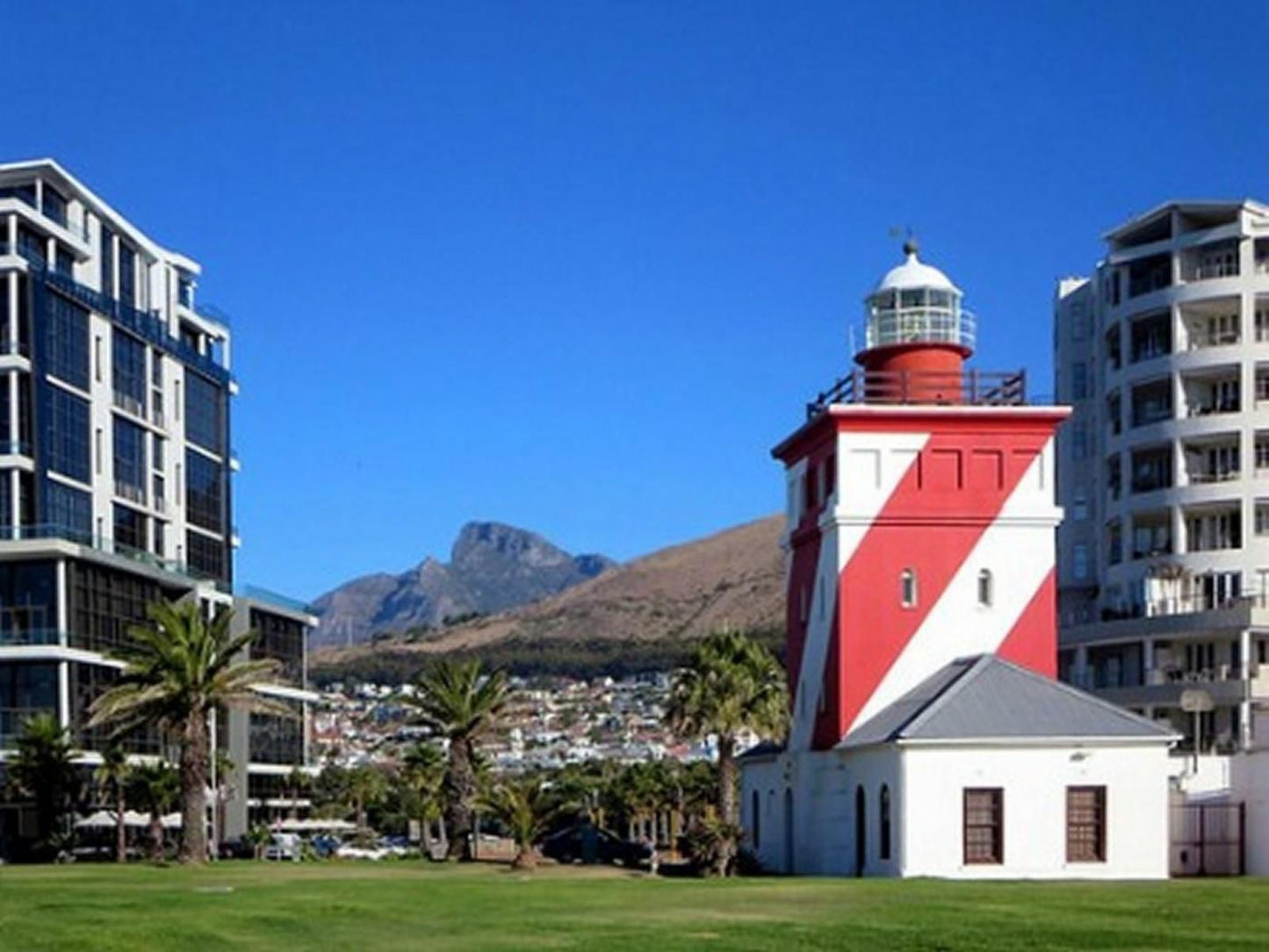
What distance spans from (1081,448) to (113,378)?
45.0 meters

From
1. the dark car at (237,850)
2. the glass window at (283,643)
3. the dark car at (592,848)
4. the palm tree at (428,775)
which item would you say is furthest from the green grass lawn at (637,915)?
the glass window at (283,643)

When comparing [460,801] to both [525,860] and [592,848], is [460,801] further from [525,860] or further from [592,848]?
[525,860]

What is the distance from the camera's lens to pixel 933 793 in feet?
157

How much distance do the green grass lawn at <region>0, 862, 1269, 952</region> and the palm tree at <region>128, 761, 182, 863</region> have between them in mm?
27384

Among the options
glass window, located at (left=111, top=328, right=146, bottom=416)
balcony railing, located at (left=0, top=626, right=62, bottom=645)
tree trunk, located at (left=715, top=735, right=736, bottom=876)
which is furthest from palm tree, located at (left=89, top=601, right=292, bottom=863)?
glass window, located at (left=111, top=328, right=146, bottom=416)

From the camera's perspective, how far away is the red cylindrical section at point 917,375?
55719 mm

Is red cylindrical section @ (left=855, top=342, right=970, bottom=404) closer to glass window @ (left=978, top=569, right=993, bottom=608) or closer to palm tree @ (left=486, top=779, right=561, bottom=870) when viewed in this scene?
glass window @ (left=978, top=569, right=993, bottom=608)

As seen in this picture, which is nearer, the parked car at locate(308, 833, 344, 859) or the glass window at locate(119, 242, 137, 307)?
the parked car at locate(308, 833, 344, 859)

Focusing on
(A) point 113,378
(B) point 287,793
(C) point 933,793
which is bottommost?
(B) point 287,793

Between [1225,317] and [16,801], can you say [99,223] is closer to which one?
[16,801]

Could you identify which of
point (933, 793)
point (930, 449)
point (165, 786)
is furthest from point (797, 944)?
point (165, 786)

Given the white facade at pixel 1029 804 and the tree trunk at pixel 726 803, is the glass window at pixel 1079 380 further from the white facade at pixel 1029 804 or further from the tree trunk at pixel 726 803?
the white facade at pixel 1029 804

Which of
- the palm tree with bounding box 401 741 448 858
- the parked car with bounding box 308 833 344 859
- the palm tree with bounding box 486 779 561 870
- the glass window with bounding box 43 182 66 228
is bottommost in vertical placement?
the parked car with bounding box 308 833 344 859

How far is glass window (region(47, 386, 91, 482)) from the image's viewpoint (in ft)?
279
